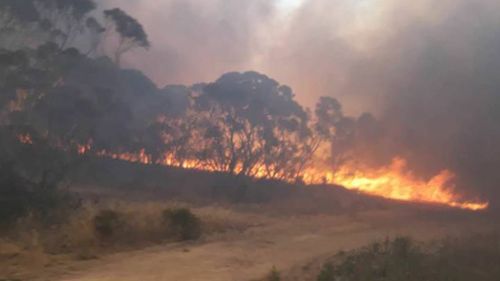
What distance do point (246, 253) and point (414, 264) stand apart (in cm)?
626

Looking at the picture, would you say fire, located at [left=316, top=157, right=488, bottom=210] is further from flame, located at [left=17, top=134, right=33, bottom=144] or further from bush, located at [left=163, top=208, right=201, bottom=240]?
flame, located at [left=17, top=134, right=33, bottom=144]

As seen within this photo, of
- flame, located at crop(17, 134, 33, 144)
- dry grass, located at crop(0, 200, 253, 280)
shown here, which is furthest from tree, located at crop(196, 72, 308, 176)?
dry grass, located at crop(0, 200, 253, 280)

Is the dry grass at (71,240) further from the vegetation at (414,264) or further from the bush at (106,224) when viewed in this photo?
the vegetation at (414,264)

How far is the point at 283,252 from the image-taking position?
21375mm

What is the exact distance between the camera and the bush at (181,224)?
22312 millimetres

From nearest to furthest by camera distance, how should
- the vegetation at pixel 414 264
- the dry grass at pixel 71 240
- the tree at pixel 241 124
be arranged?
1. the dry grass at pixel 71 240
2. the vegetation at pixel 414 264
3. the tree at pixel 241 124

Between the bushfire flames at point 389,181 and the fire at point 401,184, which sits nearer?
the fire at point 401,184

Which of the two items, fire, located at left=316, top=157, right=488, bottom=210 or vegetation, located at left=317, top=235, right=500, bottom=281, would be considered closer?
vegetation, located at left=317, top=235, right=500, bottom=281

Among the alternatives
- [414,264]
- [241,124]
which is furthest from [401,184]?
[414,264]

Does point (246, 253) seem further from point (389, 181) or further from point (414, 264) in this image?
point (389, 181)

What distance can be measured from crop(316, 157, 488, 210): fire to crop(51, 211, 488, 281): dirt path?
1669 cm

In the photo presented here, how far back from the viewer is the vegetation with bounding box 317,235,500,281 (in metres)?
Result: 15.5

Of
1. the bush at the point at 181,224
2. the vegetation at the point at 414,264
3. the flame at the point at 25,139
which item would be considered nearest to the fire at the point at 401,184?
the vegetation at the point at 414,264

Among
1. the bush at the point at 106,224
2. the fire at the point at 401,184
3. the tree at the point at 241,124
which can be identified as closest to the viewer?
the bush at the point at 106,224
